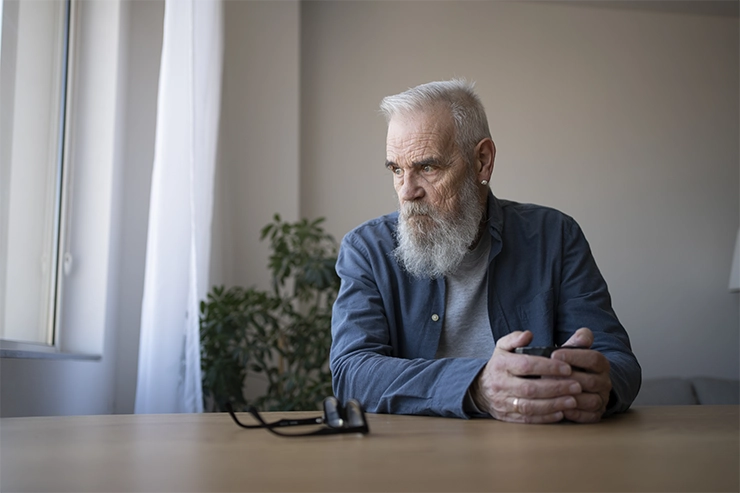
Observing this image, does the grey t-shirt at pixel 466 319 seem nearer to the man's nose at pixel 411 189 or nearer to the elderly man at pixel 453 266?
the elderly man at pixel 453 266

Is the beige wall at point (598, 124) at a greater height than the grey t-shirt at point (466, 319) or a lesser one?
greater

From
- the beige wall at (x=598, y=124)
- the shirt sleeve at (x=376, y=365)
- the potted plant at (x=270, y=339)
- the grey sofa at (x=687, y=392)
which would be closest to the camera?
the shirt sleeve at (x=376, y=365)

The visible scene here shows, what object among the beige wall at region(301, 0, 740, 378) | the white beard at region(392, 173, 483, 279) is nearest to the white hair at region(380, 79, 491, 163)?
the white beard at region(392, 173, 483, 279)

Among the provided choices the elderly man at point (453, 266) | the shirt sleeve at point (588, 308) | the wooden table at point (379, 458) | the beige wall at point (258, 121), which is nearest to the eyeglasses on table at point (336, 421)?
the wooden table at point (379, 458)

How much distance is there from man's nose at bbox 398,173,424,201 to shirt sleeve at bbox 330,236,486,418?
178mm

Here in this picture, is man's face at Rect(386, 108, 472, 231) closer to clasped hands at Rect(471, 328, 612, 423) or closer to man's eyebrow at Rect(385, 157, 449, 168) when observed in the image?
man's eyebrow at Rect(385, 157, 449, 168)

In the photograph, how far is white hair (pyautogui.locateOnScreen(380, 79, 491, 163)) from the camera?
191 centimetres

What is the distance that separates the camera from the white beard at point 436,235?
1.81 metres

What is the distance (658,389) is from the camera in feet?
14.1

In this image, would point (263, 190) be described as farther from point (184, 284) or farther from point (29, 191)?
point (29, 191)

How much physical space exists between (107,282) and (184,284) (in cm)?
33

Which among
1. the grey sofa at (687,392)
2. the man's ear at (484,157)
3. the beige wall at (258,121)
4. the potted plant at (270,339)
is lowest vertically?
the grey sofa at (687,392)

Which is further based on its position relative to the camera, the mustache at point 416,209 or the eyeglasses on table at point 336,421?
the mustache at point 416,209

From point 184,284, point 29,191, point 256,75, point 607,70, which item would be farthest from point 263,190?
point 607,70
